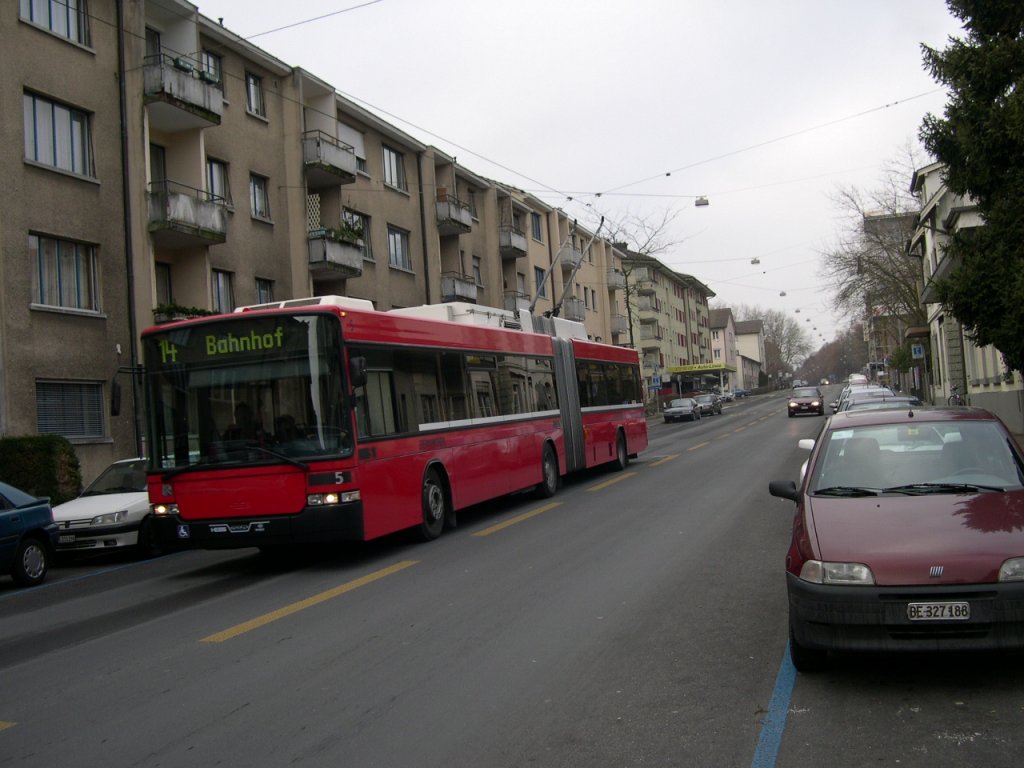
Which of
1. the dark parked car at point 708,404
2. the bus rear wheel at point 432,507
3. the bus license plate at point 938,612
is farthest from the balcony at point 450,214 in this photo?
the bus license plate at point 938,612

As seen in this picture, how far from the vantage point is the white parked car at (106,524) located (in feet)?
40.4

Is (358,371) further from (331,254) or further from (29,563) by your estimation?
(331,254)

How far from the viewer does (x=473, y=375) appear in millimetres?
13367

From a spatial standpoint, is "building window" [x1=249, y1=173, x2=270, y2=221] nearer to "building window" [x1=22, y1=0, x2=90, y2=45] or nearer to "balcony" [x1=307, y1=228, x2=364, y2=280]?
"balcony" [x1=307, y1=228, x2=364, y2=280]

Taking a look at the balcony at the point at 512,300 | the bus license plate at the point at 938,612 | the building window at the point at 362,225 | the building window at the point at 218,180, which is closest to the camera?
the bus license plate at the point at 938,612

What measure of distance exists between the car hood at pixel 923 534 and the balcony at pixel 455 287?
3292 centimetres

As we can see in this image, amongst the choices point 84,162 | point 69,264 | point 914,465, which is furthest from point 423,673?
point 84,162

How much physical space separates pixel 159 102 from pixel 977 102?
1797 cm

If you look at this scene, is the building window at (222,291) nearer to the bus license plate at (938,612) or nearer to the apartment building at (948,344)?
the apartment building at (948,344)

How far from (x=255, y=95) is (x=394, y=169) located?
851 centimetres

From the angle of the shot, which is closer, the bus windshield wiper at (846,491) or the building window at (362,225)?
the bus windshield wiper at (846,491)

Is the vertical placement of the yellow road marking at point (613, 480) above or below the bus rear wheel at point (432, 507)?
below

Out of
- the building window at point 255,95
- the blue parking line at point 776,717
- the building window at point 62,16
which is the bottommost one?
the blue parking line at point 776,717

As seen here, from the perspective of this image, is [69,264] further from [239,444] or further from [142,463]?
[239,444]
